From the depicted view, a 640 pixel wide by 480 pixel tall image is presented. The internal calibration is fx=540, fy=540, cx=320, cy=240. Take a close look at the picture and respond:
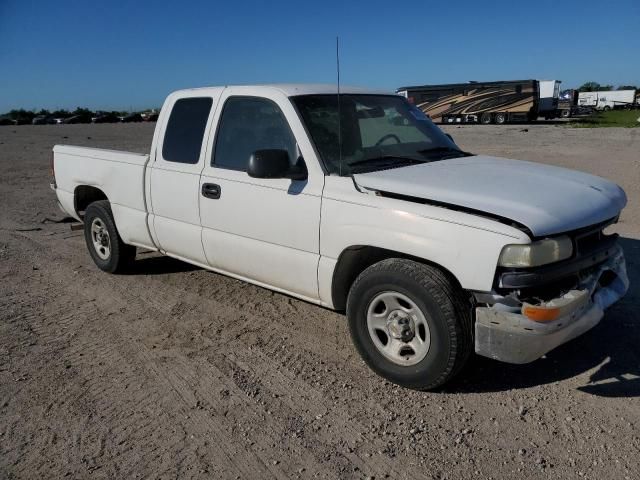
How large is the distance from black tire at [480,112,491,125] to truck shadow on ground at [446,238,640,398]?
139 feet

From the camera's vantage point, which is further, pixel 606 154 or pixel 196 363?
pixel 606 154

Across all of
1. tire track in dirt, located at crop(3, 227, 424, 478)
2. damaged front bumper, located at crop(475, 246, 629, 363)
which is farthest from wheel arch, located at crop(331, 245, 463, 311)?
damaged front bumper, located at crop(475, 246, 629, 363)

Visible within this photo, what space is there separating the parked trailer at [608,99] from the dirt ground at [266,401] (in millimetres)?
70201

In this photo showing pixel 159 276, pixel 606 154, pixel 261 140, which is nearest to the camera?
pixel 261 140

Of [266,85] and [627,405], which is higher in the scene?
[266,85]

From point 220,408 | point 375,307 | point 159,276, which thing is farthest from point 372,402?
point 159,276

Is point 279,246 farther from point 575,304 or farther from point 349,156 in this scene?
point 575,304

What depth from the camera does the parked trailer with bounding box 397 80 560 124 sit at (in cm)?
4212

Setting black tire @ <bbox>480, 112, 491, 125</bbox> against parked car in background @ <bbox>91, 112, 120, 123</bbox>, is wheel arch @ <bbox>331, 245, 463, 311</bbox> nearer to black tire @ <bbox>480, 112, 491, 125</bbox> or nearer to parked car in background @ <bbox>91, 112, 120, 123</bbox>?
black tire @ <bbox>480, 112, 491, 125</bbox>

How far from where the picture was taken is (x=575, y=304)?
122 inches

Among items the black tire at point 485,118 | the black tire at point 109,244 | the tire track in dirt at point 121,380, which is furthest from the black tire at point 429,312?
the black tire at point 485,118

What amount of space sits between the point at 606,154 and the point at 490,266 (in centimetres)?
1622

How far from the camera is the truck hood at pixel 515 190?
3037 millimetres

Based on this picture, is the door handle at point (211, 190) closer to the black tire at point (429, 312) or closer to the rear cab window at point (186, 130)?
the rear cab window at point (186, 130)
